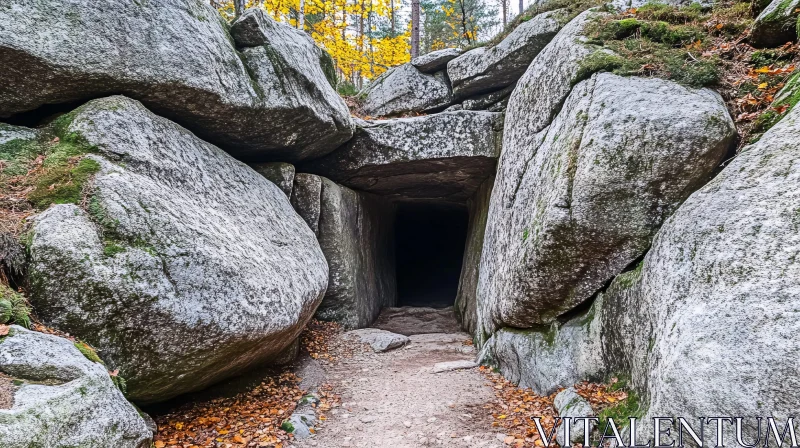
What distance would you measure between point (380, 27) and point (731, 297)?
86.3 feet

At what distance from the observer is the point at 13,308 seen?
11.2 ft

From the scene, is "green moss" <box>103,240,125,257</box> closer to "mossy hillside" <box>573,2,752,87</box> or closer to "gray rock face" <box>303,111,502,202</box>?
"mossy hillside" <box>573,2,752,87</box>

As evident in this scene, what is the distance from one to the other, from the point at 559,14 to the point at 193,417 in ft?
33.2

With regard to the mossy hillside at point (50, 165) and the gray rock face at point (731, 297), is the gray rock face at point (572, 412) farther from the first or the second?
the mossy hillside at point (50, 165)

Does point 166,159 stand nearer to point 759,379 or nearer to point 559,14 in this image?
point 759,379

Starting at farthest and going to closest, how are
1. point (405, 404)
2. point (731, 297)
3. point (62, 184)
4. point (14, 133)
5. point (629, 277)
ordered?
point (405, 404)
point (14, 133)
point (629, 277)
point (62, 184)
point (731, 297)

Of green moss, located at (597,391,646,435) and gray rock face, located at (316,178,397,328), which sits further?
gray rock face, located at (316,178,397,328)

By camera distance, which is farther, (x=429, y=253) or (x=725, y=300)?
(x=429, y=253)

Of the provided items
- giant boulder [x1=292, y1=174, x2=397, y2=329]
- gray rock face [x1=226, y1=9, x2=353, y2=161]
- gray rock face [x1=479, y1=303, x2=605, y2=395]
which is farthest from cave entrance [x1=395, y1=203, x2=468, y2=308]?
gray rock face [x1=479, y1=303, x2=605, y2=395]

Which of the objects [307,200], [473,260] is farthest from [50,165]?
[473,260]

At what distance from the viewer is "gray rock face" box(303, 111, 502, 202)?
31.6 ft

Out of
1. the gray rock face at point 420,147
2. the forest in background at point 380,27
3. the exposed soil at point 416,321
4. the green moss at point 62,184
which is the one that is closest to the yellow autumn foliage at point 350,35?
the forest in background at point 380,27

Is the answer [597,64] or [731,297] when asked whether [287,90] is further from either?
[731,297]

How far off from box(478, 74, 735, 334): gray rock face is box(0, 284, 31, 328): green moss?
512cm
